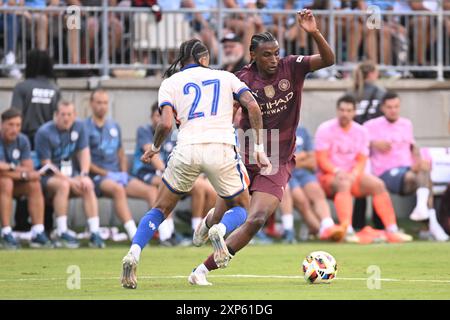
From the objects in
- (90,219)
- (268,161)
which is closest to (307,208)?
(90,219)

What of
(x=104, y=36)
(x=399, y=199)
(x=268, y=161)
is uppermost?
(x=104, y=36)

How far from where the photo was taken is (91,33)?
1995 cm

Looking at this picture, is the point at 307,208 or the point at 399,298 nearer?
the point at 399,298

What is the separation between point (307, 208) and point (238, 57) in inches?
100

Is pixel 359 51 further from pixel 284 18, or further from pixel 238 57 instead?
pixel 238 57

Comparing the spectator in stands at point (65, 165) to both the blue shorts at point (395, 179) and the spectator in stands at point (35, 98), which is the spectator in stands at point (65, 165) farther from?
the blue shorts at point (395, 179)

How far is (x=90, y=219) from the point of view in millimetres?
17375

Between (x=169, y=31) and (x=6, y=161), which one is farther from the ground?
(x=169, y=31)

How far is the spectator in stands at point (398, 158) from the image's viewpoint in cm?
1886

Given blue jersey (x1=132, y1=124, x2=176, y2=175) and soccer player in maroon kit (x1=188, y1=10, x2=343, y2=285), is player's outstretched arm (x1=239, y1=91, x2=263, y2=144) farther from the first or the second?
blue jersey (x1=132, y1=124, x2=176, y2=175)

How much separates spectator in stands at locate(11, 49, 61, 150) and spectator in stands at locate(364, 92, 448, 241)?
5.07m

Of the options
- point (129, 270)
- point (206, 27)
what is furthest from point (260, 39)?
point (206, 27)

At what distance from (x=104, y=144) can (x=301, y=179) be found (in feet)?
10.1
